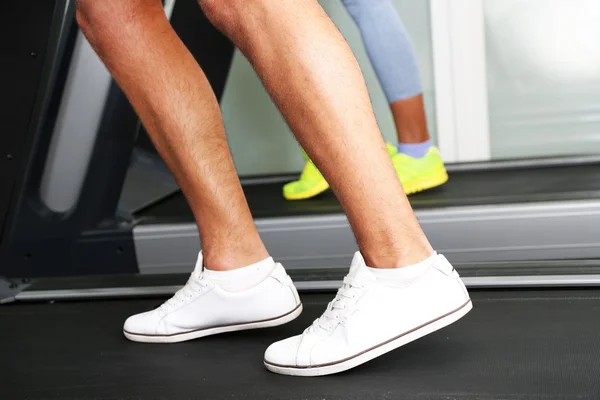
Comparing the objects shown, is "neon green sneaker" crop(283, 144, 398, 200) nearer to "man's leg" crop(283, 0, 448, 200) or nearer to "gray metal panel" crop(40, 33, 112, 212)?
"man's leg" crop(283, 0, 448, 200)

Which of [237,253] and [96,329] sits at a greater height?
[237,253]

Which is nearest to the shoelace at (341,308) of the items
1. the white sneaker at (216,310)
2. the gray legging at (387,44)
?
the white sneaker at (216,310)

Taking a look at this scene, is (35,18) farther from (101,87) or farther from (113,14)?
(113,14)

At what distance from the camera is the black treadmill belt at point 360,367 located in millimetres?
1002

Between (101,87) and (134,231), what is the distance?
40 centimetres

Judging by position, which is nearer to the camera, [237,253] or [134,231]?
[237,253]

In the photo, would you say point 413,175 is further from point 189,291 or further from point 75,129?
point 189,291

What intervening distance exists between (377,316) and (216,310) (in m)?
0.33

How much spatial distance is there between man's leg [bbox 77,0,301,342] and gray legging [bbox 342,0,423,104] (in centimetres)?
95

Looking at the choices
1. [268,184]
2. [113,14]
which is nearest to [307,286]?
[113,14]

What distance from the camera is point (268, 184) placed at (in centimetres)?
281

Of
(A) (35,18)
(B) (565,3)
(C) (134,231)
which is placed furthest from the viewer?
(B) (565,3)

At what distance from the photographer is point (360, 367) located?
1.09 metres

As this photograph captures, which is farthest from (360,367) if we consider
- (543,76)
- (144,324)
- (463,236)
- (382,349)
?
(543,76)
